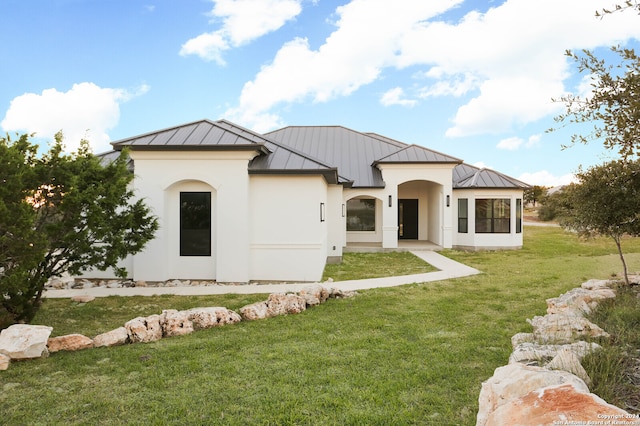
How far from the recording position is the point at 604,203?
8.48 m

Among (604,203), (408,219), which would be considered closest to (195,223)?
(604,203)

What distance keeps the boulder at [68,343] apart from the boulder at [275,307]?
275 centimetres

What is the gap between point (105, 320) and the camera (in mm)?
8242

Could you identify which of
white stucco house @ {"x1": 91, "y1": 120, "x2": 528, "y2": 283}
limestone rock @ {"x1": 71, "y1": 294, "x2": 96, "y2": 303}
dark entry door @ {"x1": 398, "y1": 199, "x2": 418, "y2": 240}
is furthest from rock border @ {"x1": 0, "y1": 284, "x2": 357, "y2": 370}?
dark entry door @ {"x1": 398, "y1": 199, "x2": 418, "y2": 240}

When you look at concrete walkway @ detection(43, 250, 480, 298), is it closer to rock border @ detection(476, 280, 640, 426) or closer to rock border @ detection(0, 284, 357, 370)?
rock border @ detection(0, 284, 357, 370)

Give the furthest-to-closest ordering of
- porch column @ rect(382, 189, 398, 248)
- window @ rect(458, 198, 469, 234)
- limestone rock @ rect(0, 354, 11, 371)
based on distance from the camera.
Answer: window @ rect(458, 198, 469, 234) < porch column @ rect(382, 189, 398, 248) < limestone rock @ rect(0, 354, 11, 371)

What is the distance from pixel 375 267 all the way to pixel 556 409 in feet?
41.2

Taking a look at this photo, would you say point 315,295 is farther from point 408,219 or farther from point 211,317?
point 408,219

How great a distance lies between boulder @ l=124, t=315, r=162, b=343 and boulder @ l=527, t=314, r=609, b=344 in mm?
6017

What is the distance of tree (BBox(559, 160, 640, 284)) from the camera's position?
785 cm

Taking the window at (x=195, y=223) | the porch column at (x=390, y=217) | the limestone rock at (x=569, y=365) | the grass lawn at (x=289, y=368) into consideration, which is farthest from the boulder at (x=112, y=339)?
the porch column at (x=390, y=217)

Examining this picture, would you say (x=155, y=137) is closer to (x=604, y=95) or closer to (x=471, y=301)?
(x=471, y=301)

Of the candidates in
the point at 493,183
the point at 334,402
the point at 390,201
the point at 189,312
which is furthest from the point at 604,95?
the point at 493,183

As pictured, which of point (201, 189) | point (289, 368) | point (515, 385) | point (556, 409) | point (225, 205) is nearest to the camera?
point (556, 409)
